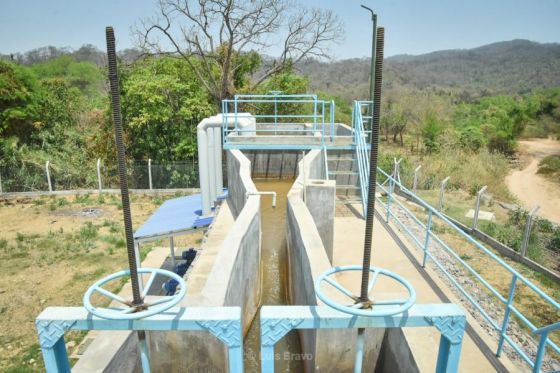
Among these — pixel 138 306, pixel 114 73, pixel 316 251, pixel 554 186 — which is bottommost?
pixel 554 186

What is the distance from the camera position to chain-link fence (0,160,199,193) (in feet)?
59.7

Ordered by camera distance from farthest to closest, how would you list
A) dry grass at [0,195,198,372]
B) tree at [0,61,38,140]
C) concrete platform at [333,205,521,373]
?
tree at [0,61,38,140] → dry grass at [0,195,198,372] → concrete platform at [333,205,521,373]

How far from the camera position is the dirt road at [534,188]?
70.3 ft

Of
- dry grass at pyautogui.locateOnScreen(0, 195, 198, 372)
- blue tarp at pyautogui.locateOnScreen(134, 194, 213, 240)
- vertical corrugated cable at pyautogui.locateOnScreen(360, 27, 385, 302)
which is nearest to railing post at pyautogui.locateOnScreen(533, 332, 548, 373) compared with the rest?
vertical corrugated cable at pyautogui.locateOnScreen(360, 27, 385, 302)

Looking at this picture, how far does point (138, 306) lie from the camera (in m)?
2.23

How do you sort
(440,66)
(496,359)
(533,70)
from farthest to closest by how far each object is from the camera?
(440,66)
(533,70)
(496,359)

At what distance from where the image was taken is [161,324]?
2250mm

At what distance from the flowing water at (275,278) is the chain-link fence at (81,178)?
7.32 meters

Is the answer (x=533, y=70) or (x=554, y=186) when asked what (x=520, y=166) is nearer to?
(x=554, y=186)

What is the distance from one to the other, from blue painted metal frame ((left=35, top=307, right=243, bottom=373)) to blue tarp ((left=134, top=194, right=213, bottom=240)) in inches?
221

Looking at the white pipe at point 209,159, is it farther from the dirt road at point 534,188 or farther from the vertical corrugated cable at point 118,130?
the dirt road at point 534,188

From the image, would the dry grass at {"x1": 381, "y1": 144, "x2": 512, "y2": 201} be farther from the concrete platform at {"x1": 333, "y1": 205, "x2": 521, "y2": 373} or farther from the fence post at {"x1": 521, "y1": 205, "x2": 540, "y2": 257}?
the concrete platform at {"x1": 333, "y1": 205, "x2": 521, "y2": 373}

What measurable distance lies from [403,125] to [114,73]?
45.4m

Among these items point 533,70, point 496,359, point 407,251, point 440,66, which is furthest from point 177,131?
point 440,66
